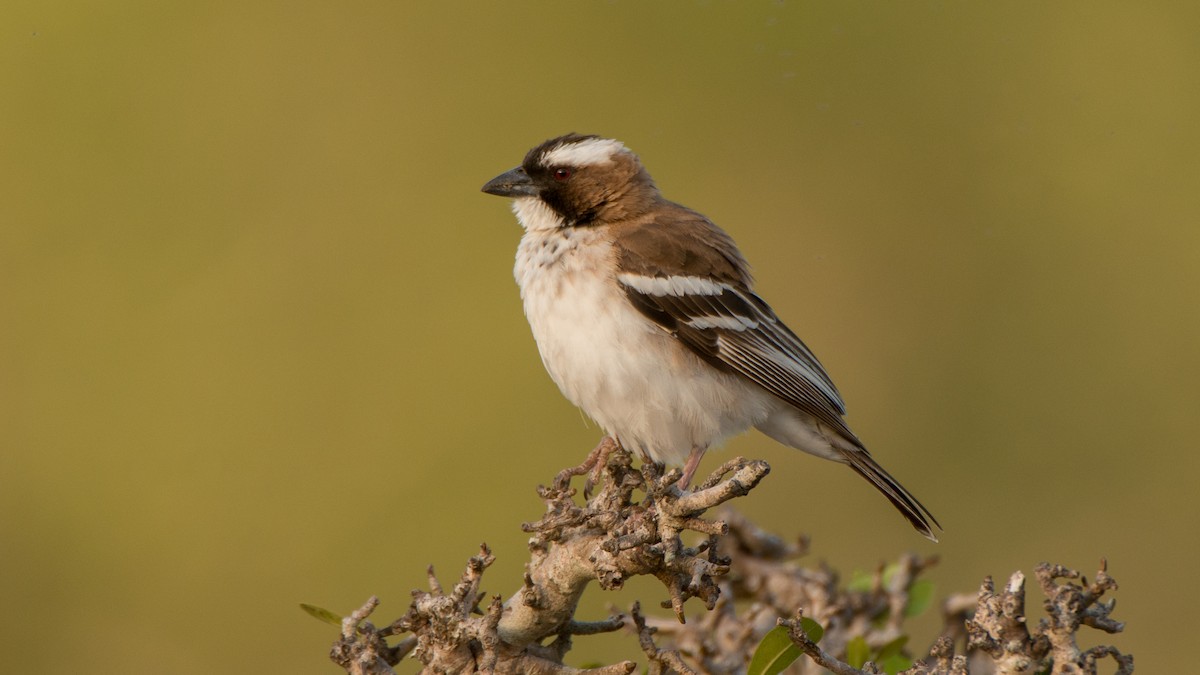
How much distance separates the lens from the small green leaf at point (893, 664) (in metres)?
3.42

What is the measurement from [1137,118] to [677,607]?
18.2 ft

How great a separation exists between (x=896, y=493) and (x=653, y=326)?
1019 mm

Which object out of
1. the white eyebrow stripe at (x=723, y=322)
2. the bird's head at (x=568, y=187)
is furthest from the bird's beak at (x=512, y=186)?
the white eyebrow stripe at (x=723, y=322)

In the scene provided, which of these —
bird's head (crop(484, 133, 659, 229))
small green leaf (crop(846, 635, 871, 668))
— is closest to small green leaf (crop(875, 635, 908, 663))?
small green leaf (crop(846, 635, 871, 668))

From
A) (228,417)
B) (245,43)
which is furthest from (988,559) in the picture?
(245,43)

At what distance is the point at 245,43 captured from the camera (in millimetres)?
7531

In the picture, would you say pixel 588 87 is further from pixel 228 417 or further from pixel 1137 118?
pixel 1137 118

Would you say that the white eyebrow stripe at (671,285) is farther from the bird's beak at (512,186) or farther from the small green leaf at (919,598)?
the small green leaf at (919,598)

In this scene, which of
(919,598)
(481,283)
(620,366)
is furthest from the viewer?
(481,283)

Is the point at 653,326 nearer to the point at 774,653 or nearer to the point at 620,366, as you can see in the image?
the point at 620,366

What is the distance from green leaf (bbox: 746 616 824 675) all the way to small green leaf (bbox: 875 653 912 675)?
1.94 feet

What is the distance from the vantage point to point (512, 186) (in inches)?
195

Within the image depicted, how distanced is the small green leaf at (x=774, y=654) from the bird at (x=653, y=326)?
1.50 m

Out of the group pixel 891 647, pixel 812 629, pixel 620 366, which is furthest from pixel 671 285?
pixel 812 629
